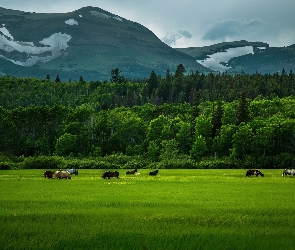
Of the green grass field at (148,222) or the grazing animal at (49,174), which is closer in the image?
the green grass field at (148,222)

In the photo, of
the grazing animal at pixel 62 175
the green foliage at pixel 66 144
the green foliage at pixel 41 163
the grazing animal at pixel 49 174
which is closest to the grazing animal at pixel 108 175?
the grazing animal at pixel 62 175

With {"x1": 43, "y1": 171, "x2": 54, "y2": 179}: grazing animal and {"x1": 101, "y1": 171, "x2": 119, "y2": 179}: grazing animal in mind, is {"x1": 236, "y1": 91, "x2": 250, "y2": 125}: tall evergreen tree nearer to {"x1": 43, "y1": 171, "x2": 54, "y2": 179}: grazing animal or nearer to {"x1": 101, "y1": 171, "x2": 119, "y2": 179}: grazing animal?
{"x1": 101, "y1": 171, "x2": 119, "y2": 179}: grazing animal

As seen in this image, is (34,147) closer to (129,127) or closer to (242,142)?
(129,127)

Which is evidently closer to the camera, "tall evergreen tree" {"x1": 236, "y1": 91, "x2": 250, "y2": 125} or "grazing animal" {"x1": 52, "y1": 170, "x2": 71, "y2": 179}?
"grazing animal" {"x1": 52, "y1": 170, "x2": 71, "y2": 179}

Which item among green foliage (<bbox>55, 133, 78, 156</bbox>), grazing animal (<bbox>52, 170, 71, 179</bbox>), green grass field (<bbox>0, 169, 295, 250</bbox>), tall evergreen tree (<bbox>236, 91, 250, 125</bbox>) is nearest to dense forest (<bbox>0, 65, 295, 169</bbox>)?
tall evergreen tree (<bbox>236, 91, 250, 125</bbox>)

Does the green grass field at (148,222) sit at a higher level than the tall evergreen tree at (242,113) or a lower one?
lower

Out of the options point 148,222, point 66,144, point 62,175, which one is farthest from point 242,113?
point 148,222

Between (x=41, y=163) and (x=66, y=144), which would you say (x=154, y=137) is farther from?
(x=41, y=163)

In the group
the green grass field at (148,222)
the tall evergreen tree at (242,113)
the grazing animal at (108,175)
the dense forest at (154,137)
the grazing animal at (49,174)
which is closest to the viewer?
the green grass field at (148,222)

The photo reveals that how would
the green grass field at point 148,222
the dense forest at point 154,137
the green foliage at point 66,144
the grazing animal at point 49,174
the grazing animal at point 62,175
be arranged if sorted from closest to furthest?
the green grass field at point 148,222
the grazing animal at point 62,175
the grazing animal at point 49,174
the dense forest at point 154,137
the green foliage at point 66,144

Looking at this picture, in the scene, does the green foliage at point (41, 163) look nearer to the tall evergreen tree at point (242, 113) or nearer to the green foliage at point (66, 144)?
the green foliage at point (66, 144)

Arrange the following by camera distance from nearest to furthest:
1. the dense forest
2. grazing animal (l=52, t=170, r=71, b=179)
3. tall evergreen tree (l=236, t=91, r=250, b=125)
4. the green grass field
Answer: the green grass field
grazing animal (l=52, t=170, r=71, b=179)
the dense forest
tall evergreen tree (l=236, t=91, r=250, b=125)

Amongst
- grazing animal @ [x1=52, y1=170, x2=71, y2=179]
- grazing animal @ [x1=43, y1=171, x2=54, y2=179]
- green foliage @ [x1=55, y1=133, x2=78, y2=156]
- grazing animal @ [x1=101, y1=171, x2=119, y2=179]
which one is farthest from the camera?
green foliage @ [x1=55, y1=133, x2=78, y2=156]

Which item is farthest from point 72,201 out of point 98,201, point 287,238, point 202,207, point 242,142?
point 242,142
